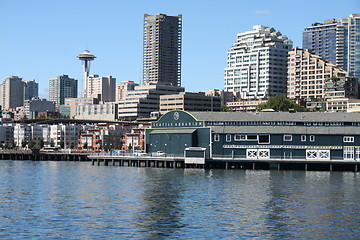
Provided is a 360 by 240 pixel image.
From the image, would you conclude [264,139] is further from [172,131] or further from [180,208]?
[180,208]

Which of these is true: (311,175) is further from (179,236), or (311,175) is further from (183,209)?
(179,236)

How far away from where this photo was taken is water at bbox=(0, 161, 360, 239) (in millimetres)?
58238

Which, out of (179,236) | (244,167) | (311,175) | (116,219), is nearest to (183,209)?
(116,219)

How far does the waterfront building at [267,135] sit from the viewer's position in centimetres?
14000

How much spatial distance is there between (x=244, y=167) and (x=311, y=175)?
2267 cm

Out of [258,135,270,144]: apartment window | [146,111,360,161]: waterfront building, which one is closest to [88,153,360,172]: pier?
[146,111,360,161]: waterfront building

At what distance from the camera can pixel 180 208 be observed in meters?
72.2

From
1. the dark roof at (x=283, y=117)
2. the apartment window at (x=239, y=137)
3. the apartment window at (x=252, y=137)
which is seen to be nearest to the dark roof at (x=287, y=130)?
the apartment window at (x=239, y=137)

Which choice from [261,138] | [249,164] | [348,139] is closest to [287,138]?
[261,138]

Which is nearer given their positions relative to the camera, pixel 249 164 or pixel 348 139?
pixel 348 139

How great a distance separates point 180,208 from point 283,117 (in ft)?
256

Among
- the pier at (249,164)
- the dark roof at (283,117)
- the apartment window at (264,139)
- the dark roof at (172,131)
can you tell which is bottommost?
the pier at (249,164)

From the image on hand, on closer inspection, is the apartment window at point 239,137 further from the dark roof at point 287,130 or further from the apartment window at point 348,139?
the apartment window at point 348,139

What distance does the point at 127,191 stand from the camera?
295 feet
